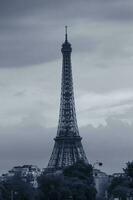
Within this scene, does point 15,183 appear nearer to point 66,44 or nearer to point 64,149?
point 64,149

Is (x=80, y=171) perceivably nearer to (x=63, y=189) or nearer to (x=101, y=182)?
(x=63, y=189)

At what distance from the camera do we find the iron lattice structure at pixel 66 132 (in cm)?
15662

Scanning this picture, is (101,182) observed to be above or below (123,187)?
above

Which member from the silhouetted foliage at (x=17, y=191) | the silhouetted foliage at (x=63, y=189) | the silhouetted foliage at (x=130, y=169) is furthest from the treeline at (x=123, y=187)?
the silhouetted foliage at (x=17, y=191)

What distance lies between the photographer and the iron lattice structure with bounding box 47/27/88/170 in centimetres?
15662

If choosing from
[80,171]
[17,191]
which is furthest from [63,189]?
[80,171]

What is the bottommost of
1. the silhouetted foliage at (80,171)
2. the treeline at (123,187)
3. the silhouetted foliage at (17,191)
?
the silhouetted foliage at (17,191)

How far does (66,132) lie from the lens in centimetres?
15925

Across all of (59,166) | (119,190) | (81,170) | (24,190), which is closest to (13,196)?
(24,190)

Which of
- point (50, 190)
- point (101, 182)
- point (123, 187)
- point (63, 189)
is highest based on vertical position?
point (101, 182)

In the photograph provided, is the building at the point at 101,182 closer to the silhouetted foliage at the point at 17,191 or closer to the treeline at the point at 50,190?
the treeline at the point at 50,190

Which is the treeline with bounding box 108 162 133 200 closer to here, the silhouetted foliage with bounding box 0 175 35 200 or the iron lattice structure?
the silhouetted foliage with bounding box 0 175 35 200

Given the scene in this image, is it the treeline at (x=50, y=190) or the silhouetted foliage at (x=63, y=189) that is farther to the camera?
the silhouetted foliage at (x=63, y=189)

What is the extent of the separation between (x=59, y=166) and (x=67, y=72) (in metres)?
17.0
